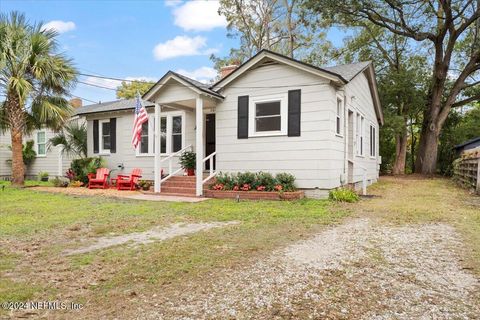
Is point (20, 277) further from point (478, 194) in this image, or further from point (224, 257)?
point (478, 194)

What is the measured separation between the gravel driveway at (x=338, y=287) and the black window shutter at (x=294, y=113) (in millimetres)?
5375

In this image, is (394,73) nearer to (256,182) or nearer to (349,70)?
(349,70)

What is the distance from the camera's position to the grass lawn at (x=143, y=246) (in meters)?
3.18

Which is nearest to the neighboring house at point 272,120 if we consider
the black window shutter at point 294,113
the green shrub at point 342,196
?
the black window shutter at point 294,113

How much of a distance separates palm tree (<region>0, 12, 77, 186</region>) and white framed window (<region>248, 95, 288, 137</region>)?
8051 mm

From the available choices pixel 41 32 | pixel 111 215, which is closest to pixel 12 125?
pixel 41 32

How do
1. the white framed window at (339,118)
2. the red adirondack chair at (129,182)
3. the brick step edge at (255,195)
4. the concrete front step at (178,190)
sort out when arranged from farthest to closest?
the red adirondack chair at (129,182)
the concrete front step at (178,190)
the white framed window at (339,118)
the brick step edge at (255,195)

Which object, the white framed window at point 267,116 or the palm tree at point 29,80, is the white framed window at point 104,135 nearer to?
the palm tree at point 29,80

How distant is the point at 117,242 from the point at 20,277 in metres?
1.53

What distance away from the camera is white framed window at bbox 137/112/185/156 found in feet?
41.3

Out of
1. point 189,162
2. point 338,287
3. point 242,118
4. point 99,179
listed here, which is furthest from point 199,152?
point 338,287

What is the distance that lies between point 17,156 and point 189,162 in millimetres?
7354

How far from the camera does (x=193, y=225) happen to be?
617cm

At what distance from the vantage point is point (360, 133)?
1352 centimetres
